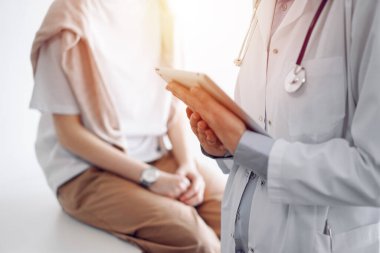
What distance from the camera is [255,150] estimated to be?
0.63 meters

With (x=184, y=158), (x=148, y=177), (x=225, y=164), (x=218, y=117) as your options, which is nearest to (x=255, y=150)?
(x=218, y=117)

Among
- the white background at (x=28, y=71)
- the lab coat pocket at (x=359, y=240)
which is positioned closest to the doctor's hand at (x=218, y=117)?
the lab coat pocket at (x=359, y=240)

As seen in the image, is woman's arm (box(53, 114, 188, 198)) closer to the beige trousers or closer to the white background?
the beige trousers

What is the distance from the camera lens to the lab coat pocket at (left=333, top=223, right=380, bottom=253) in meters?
0.66

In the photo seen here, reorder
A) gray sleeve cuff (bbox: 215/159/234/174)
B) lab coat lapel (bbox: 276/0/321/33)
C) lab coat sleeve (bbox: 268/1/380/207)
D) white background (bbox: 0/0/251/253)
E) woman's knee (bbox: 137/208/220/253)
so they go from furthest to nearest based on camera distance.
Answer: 1. white background (bbox: 0/0/251/253)
2. woman's knee (bbox: 137/208/220/253)
3. gray sleeve cuff (bbox: 215/159/234/174)
4. lab coat lapel (bbox: 276/0/321/33)
5. lab coat sleeve (bbox: 268/1/380/207)

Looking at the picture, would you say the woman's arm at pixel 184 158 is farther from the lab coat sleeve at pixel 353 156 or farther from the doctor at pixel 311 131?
the lab coat sleeve at pixel 353 156

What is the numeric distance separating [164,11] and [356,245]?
121cm

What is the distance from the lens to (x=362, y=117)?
1.89ft

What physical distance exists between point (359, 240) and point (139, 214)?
2.46 feet

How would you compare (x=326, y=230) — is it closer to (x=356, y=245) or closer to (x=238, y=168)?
(x=356, y=245)

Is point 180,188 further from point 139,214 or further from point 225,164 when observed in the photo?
point 225,164

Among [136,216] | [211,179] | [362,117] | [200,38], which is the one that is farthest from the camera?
[200,38]

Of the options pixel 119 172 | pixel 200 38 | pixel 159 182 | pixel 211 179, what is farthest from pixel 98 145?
pixel 200 38

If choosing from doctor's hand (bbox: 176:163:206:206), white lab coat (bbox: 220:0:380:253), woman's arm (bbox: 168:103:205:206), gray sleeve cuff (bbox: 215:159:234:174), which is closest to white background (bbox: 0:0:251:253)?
woman's arm (bbox: 168:103:205:206)
